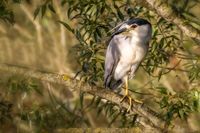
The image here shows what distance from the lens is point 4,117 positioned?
5.03 metres

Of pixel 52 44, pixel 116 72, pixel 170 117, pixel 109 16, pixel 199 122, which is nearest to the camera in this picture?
pixel 170 117

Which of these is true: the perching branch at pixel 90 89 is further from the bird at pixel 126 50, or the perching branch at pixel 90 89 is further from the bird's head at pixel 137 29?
the bird's head at pixel 137 29

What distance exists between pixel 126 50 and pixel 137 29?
1.07 ft

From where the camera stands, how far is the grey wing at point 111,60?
428cm

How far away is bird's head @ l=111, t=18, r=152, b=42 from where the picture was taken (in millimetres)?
3895

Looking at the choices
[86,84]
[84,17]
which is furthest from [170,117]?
[84,17]

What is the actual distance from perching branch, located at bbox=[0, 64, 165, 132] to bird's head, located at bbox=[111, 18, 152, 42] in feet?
1.55

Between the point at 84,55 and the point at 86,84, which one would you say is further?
the point at 84,55

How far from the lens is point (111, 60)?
14.4 ft

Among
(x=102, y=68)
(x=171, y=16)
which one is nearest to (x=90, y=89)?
(x=171, y=16)

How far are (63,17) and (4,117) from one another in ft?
10.8

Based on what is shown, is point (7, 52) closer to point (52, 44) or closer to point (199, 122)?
point (52, 44)

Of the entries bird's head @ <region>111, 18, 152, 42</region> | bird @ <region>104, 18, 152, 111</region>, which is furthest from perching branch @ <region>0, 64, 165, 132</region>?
bird's head @ <region>111, 18, 152, 42</region>

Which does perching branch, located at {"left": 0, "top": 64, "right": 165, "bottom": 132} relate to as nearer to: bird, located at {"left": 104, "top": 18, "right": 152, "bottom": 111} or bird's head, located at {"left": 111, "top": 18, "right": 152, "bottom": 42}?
bird, located at {"left": 104, "top": 18, "right": 152, "bottom": 111}
